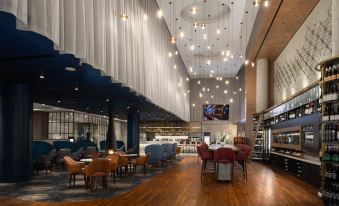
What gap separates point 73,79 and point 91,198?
152 inches

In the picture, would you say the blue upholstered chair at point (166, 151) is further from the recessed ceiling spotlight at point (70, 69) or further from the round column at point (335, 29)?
the round column at point (335, 29)

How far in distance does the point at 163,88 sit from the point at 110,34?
7.29 m

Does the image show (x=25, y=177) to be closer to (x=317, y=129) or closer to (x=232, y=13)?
(x=317, y=129)

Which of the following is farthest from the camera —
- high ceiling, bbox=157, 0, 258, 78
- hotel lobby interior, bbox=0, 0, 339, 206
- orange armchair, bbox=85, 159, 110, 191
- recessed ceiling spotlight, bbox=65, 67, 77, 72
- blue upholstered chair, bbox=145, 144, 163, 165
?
blue upholstered chair, bbox=145, 144, 163, 165

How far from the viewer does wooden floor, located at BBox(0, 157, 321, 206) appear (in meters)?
6.86

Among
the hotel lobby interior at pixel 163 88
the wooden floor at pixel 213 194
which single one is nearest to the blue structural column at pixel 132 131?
the hotel lobby interior at pixel 163 88

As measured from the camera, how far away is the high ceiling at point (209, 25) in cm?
1355

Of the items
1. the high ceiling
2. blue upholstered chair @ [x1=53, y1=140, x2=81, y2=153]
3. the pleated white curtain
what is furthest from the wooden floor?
blue upholstered chair @ [x1=53, y1=140, x2=81, y2=153]

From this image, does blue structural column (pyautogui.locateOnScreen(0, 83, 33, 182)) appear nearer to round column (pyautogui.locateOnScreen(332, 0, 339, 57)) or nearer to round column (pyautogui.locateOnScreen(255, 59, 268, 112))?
round column (pyautogui.locateOnScreen(332, 0, 339, 57))

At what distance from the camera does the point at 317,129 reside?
9.23 m

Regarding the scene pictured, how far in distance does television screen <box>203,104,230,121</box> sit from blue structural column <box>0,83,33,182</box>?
2234cm

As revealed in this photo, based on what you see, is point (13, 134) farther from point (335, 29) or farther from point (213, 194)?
point (335, 29)

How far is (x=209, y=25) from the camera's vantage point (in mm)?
15711

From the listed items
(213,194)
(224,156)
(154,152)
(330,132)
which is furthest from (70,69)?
(154,152)
